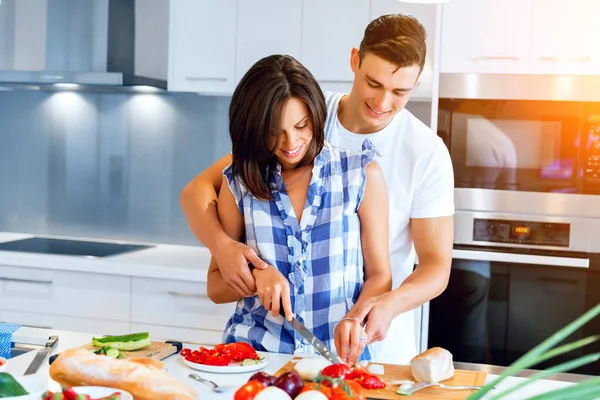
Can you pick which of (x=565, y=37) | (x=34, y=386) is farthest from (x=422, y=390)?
(x=565, y=37)

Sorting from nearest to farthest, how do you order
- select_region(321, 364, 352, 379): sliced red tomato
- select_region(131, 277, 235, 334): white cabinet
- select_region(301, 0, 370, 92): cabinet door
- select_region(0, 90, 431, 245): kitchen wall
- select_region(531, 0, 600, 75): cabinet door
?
select_region(321, 364, 352, 379): sliced red tomato → select_region(531, 0, 600, 75): cabinet door → select_region(131, 277, 235, 334): white cabinet → select_region(301, 0, 370, 92): cabinet door → select_region(0, 90, 431, 245): kitchen wall

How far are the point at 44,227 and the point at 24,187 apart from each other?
0.24 metres

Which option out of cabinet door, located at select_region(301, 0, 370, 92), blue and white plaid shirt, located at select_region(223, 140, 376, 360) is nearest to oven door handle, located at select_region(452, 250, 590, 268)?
cabinet door, located at select_region(301, 0, 370, 92)

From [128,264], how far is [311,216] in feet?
5.33

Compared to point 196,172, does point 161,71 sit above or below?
above

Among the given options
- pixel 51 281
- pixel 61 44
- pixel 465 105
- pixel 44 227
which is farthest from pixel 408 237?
pixel 44 227

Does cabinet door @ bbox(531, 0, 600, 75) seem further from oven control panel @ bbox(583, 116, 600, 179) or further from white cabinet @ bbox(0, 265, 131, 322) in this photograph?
white cabinet @ bbox(0, 265, 131, 322)

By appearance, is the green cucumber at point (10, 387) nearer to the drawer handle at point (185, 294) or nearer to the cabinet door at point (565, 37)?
the drawer handle at point (185, 294)

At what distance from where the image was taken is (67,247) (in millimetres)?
3469

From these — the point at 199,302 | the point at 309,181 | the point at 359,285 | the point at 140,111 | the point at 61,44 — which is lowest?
the point at 199,302

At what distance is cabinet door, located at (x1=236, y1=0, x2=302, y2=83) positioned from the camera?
3.16 m

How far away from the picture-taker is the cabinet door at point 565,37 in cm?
280

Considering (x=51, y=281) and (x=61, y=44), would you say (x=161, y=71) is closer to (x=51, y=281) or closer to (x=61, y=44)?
(x=61, y=44)

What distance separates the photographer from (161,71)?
365cm
